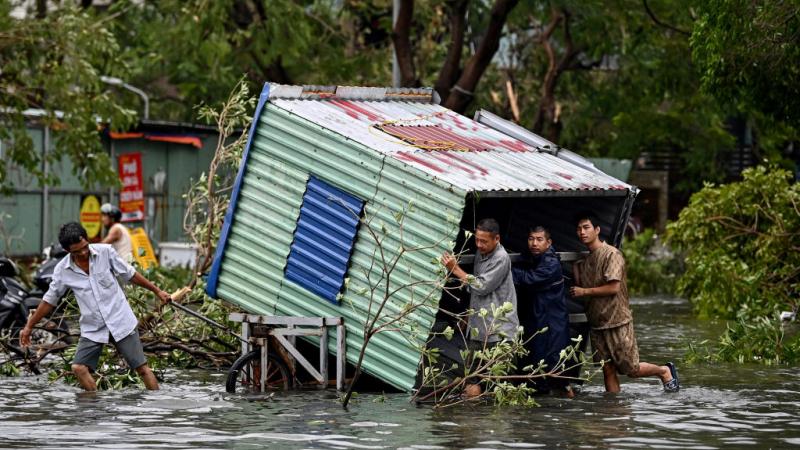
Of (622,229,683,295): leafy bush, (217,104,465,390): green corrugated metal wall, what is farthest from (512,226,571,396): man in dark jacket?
(622,229,683,295): leafy bush

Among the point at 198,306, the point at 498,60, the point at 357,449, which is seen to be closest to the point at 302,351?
the point at 198,306

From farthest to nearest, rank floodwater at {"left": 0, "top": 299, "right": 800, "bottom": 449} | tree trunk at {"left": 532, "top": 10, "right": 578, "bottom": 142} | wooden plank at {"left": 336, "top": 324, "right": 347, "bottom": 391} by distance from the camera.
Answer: tree trunk at {"left": 532, "top": 10, "right": 578, "bottom": 142}, wooden plank at {"left": 336, "top": 324, "right": 347, "bottom": 391}, floodwater at {"left": 0, "top": 299, "right": 800, "bottom": 449}

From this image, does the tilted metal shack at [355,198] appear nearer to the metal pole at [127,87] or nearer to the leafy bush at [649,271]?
the metal pole at [127,87]

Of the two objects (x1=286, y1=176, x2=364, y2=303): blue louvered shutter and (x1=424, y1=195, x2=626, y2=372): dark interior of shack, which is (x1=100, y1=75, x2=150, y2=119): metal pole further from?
(x1=286, y1=176, x2=364, y2=303): blue louvered shutter

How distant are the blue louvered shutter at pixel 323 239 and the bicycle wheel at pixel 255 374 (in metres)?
0.77

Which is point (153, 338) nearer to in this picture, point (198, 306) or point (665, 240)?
point (198, 306)

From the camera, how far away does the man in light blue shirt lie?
13875 millimetres

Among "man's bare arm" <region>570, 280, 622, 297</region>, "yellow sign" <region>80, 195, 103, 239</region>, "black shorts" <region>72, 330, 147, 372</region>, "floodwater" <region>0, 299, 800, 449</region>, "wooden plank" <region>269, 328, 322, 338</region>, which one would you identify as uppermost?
"yellow sign" <region>80, 195, 103, 239</region>

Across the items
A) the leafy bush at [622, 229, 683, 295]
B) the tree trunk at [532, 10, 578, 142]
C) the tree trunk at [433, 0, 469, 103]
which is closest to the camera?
the tree trunk at [433, 0, 469, 103]

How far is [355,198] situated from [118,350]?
2.33 metres

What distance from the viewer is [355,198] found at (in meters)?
13.9

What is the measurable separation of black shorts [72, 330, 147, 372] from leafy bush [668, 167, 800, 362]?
7776 mm

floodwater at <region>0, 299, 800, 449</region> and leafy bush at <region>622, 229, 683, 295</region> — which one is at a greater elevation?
leafy bush at <region>622, 229, 683, 295</region>

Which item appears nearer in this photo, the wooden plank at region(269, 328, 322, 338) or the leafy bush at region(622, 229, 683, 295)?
the wooden plank at region(269, 328, 322, 338)
